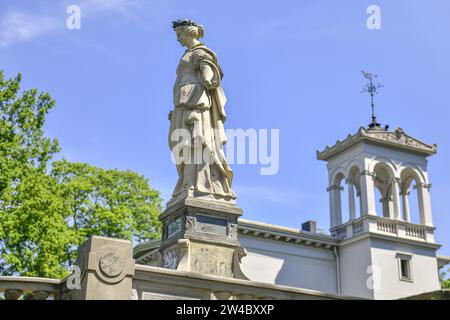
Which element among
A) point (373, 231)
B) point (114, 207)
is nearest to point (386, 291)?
point (373, 231)

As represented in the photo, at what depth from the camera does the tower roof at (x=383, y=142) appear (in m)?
49.5

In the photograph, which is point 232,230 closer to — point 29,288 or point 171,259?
point 171,259

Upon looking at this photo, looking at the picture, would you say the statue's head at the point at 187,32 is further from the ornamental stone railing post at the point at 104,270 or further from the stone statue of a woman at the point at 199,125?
the ornamental stone railing post at the point at 104,270

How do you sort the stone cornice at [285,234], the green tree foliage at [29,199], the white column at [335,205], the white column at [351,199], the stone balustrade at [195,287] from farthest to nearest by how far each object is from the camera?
1. the white column at [335,205]
2. the white column at [351,199]
3. the stone cornice at [285,234]
4. the green tree foliage at [29,199]
5. the stone balustrade at [195,287]

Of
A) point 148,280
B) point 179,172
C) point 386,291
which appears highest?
point 386,291

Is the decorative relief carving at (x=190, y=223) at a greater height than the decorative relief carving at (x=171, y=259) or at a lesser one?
greater

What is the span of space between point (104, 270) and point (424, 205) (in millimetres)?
43368

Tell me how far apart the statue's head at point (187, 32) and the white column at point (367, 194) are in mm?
34774

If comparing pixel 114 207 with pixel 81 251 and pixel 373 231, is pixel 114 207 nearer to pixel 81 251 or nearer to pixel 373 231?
pixel 373 231

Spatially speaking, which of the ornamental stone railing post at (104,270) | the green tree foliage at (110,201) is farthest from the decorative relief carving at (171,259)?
the green tree foliage at (110,201)

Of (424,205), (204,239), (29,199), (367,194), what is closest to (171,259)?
(204,239)

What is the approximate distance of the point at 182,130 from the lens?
13.8m

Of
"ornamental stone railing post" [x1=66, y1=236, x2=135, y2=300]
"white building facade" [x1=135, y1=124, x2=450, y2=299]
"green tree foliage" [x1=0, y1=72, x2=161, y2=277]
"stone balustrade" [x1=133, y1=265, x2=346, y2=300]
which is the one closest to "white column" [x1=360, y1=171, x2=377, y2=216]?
"white building facade" [x1=135, y1=124, x2=450, y2=299]
